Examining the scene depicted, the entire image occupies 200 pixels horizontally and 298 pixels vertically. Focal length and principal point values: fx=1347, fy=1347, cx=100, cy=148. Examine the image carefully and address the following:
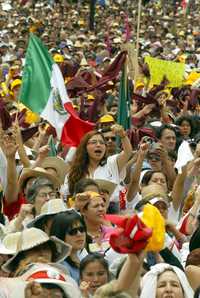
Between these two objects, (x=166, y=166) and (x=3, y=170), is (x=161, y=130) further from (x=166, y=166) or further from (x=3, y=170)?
(x=3, y=170)

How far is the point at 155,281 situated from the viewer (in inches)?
289

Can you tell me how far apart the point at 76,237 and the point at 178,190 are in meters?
2.33

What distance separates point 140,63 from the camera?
749 inches

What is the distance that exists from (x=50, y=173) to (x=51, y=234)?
2.03 m

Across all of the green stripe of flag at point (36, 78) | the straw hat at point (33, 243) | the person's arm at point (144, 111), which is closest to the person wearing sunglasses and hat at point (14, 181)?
the straw hat at point (33, 243)

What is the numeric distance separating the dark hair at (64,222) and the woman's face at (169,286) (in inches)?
38.0

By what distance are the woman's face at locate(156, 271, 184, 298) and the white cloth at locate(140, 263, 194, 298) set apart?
0.03 metres

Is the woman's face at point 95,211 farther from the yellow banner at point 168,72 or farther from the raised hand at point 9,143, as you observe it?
the yellow banner at point 168,72

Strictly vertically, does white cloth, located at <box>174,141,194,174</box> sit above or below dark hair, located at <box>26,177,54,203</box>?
below

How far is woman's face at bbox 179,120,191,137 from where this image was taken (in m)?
13.7

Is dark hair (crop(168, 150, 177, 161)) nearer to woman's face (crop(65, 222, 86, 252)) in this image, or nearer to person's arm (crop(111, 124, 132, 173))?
person's arm (crop(111, 124, 132, 173))

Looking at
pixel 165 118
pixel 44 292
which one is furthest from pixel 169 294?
pixel 165 118

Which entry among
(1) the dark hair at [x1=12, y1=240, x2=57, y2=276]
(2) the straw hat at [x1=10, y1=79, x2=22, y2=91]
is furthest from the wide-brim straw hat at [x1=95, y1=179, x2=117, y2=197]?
(2) the straw hat at [x1=10, y1=79, x2=22, y2=91]

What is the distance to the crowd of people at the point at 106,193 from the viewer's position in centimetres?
663
